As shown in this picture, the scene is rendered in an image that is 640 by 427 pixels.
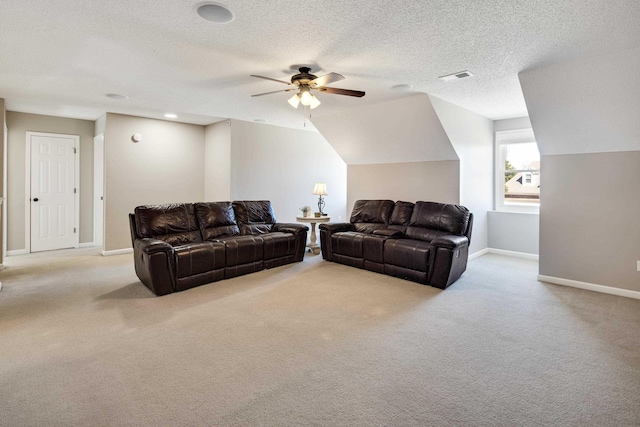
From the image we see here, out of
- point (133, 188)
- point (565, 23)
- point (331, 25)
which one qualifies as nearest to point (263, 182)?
point (133, 188)

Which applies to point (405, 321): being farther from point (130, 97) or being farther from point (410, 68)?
point (130, 97)

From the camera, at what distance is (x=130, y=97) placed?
4.93 metres

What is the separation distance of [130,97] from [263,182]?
2811mm

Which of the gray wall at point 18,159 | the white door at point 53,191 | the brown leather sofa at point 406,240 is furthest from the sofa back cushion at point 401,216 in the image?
the gray wall at point 18,159

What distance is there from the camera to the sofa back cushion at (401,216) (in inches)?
209

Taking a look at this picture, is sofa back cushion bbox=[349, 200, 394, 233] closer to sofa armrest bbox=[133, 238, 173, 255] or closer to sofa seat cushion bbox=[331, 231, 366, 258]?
sofa seat cushion bbox=[331, 231, 366, 258]

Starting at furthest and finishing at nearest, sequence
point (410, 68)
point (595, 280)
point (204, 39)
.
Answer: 1. point (595, 280)
2. point (410, 68)
3. point (204, 39)

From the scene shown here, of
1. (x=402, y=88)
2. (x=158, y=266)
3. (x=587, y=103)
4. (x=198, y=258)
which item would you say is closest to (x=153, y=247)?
(x=158, y=266)

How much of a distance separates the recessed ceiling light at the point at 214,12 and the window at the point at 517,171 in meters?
5.50

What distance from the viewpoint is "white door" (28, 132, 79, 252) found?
621cm

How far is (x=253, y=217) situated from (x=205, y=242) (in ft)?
3.63

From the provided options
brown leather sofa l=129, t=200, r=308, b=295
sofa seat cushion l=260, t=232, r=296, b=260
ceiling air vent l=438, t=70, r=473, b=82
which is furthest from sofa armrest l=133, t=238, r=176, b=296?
ceiling air vent l=438, t=70, r=473, b=82

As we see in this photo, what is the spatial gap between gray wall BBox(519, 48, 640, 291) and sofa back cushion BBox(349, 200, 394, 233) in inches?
84.1

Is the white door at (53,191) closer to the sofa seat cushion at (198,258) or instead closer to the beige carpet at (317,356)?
the beige carpet at (317,356)
